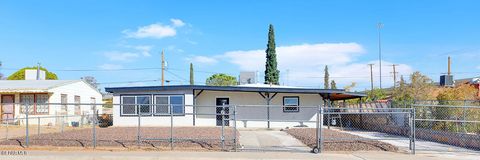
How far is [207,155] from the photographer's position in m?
12.6

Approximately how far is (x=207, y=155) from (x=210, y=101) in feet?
44.4

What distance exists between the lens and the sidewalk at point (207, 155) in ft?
40.3

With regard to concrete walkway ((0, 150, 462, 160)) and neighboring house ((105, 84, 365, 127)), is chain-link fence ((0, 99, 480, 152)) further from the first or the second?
concrete walkway ((0, 150, 462, 160))

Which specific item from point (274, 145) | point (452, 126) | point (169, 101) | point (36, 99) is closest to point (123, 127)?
point (169, 101)

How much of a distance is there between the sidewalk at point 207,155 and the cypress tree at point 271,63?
37.7 m

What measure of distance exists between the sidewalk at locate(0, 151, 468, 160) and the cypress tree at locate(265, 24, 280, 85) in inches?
1486

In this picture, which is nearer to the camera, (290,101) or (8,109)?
(290,101)

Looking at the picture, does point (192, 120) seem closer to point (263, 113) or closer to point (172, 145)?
point (263, 113)

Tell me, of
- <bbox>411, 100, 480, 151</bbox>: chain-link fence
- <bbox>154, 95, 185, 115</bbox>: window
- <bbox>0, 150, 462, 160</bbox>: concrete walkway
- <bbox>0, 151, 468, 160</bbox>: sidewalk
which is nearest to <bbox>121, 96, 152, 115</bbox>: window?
<bbox>154, 95, 185, 115</bbox>: window

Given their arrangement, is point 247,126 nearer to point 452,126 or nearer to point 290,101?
point 290,101

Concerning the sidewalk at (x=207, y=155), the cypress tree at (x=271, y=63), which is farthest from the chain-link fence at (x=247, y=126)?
the cypress tree at (x=271, y=63)

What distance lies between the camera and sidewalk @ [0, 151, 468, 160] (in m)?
12.3

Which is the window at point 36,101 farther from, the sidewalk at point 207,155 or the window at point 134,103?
the sidewalk at point 207,155

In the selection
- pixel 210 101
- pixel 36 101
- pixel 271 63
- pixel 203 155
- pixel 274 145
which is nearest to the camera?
pixel 203 155
